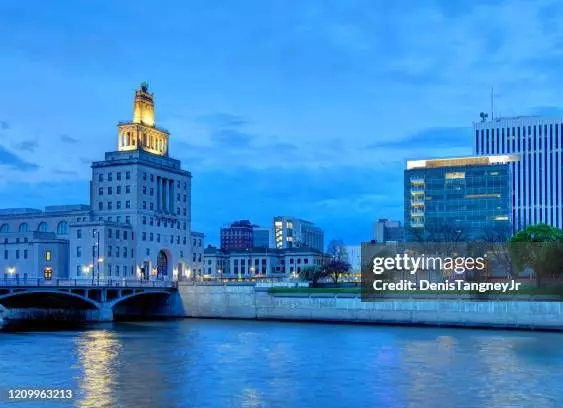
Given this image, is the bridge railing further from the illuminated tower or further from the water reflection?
the illuminated tower

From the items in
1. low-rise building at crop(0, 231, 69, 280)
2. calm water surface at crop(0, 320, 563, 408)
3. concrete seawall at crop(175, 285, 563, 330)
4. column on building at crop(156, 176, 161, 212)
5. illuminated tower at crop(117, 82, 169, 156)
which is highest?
illuminated tower at crop(117, 82, 169, 156)

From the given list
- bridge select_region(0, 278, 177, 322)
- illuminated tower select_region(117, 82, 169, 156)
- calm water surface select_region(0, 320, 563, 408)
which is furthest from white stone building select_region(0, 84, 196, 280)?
calm water surface select_region(0, 320, 563, 408)

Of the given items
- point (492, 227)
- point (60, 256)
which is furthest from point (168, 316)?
point (492, 227)

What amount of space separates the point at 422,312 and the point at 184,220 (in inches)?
3143

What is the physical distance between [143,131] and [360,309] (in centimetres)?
7660

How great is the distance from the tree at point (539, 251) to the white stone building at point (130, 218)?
219ft

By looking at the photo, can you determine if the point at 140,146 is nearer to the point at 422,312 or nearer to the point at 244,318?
the point at 244,318

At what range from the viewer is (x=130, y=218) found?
15538 cm

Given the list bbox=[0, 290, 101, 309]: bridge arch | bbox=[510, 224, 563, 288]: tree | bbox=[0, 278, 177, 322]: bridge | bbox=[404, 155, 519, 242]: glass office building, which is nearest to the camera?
bbox=[0, 290, 101, 309]: bridge arch

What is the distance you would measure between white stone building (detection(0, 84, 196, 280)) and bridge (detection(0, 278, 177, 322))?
18767mm

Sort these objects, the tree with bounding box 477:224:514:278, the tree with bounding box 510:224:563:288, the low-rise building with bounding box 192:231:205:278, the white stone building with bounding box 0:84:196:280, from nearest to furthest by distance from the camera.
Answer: the tree with bounding box 510:224:563:288 < the tree with bounding box 477:224:514:278 < the white stone building with bounding box 0:84:196:280 < the low-rise building with bounding box 192:231:205:278

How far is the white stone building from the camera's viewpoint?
14838 centimetres

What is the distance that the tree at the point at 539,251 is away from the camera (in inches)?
4284

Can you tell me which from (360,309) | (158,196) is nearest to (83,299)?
(360,309)
